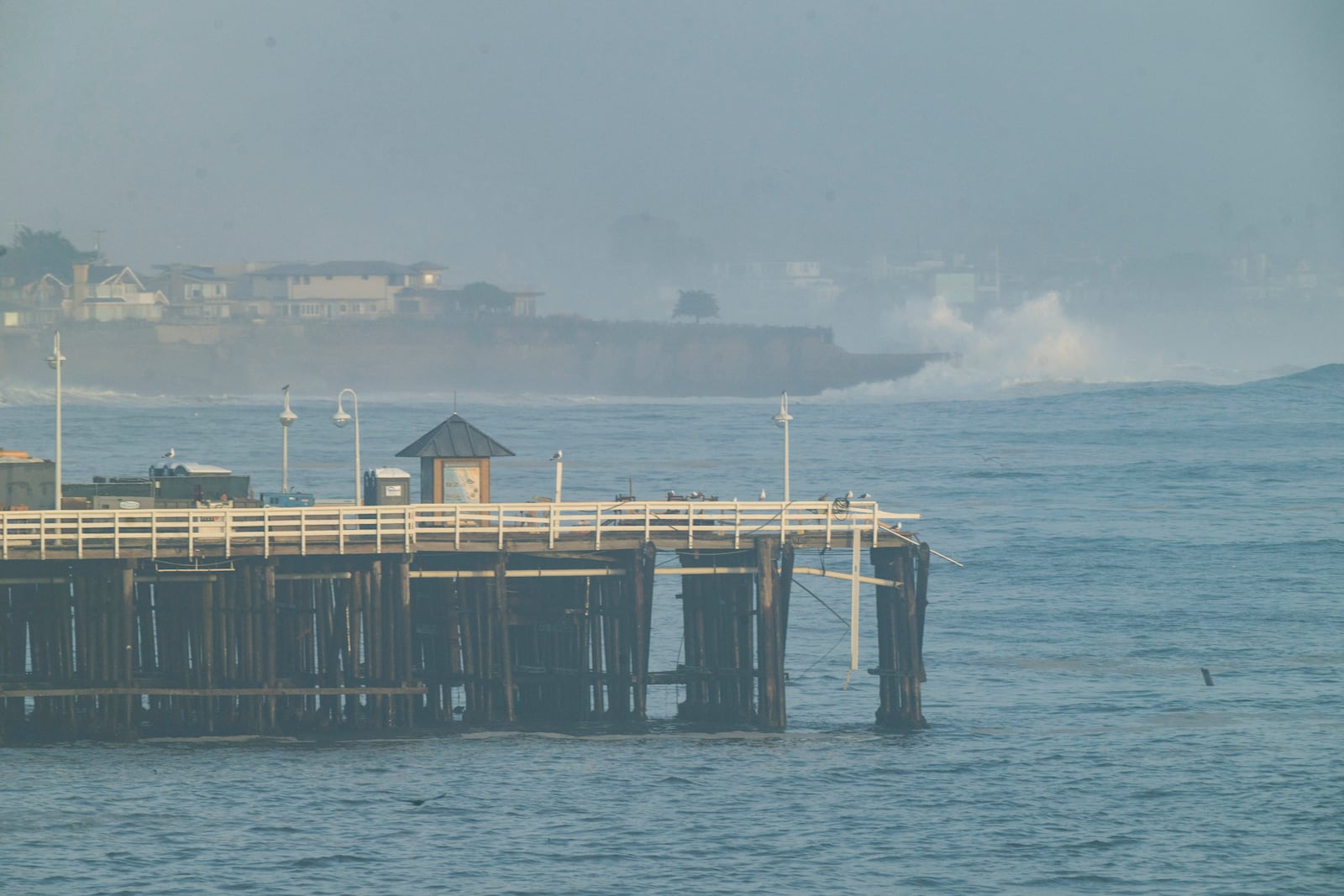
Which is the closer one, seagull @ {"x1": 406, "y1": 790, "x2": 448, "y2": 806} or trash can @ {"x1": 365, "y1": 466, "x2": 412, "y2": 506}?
seagull @ {"x1": 406, "y1": 790, "x2": 448, "y2": 806}

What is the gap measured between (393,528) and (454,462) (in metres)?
4.83

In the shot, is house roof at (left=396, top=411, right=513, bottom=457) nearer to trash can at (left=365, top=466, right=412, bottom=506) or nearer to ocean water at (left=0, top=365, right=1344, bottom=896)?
trash can at (left=365, top=466, right=412, bottom=506)

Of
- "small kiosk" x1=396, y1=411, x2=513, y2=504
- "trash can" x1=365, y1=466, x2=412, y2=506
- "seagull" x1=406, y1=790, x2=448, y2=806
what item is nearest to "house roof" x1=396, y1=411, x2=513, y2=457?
"small kiosk" x1=396, y1=411, x2=513, y2=504

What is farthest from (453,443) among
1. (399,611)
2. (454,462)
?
(399,611)

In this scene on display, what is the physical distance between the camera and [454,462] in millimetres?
45844

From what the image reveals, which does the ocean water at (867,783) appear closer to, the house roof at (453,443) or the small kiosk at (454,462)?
the small kiosk at (454,462)

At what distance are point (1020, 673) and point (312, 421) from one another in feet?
443

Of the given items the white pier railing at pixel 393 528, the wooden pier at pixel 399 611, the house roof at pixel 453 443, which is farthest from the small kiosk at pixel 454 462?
the wooden pier at pixel 399 611

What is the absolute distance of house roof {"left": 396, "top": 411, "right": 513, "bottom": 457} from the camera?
45.6 metres

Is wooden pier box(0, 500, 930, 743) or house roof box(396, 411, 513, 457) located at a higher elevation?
house roof box(396, 411, 513, 457)

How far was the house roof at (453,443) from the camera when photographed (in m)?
45.6

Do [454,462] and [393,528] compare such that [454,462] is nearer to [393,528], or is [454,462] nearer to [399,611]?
[393,528]

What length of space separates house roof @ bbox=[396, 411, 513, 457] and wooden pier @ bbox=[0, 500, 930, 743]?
107 inches

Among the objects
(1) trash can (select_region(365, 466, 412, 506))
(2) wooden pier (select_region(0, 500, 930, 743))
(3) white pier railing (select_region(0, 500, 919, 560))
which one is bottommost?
(2) wooden pier (select_region(0, 500, 930, 743))
